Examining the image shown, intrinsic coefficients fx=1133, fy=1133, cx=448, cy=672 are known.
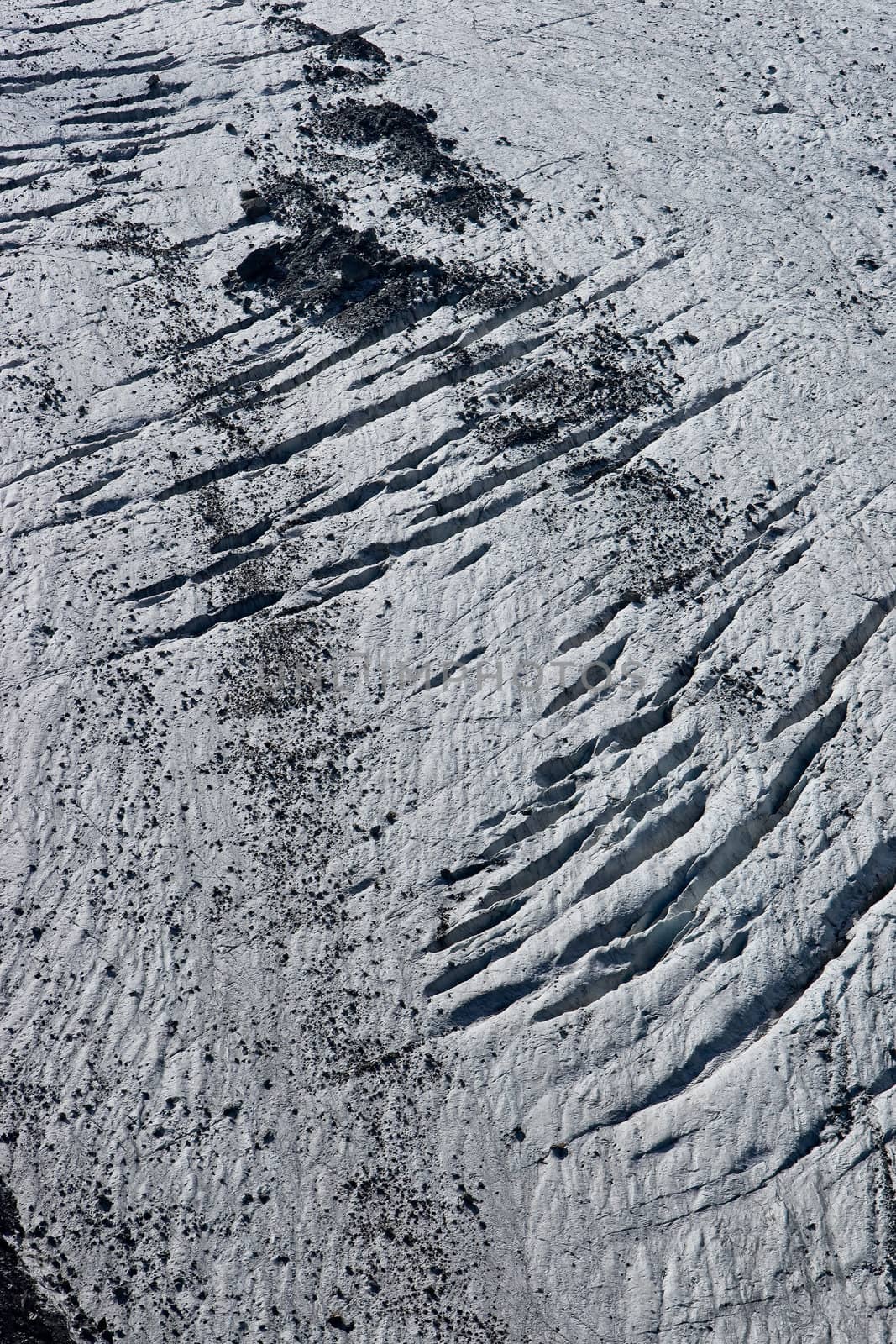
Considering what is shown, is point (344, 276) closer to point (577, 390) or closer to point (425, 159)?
point (425, 159)

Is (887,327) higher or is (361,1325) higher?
(887,327)

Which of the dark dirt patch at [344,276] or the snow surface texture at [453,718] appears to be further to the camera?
the dark dirt patch at [344,276]

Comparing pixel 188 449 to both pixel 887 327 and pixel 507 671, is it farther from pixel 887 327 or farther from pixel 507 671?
pixel 887 327

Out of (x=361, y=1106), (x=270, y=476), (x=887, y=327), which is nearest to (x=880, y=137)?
(x=887, y=327)

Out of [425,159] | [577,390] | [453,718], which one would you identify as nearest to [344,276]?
[425,159]

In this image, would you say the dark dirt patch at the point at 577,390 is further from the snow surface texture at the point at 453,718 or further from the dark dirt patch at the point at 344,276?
the dark dirt patch at the point at 344,276

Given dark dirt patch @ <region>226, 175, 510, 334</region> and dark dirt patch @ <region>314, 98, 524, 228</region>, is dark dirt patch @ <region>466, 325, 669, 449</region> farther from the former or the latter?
dark dirt patch @ <region>314, 98, 524, 228</region>

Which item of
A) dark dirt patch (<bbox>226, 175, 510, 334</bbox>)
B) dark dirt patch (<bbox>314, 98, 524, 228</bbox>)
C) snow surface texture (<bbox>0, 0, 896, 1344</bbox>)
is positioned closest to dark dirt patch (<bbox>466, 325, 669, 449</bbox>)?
snow surface texture (<bbox>0, 0, 896, 1344</bbox>)

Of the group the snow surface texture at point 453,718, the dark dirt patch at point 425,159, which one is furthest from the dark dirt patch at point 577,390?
the dark dirt patch at point 425,159
